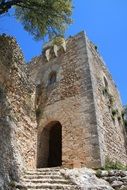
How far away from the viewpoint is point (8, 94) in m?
10.6

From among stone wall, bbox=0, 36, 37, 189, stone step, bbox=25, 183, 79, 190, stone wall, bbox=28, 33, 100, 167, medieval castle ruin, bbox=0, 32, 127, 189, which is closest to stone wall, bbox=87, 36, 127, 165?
medieval castle ruin, bbox=0, 32, 127, 189

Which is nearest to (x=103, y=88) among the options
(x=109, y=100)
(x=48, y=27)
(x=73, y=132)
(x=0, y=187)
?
(x=109, y=100)

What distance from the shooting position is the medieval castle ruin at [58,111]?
10.3 m

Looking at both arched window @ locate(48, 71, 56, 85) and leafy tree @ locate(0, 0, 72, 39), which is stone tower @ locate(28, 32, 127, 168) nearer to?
arched window @ locate(48, 71, 56, 85)

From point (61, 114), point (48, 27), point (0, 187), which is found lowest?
point (0, 187)

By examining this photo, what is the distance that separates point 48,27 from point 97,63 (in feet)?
14.8

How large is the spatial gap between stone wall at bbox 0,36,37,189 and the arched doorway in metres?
1.75

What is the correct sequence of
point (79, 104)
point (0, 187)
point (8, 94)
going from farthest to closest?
point (79, 104), point (8, 94), point (0, 187)

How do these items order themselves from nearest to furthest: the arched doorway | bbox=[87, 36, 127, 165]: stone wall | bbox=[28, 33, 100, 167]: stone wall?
bbox=[28, 33, 100, 167]: stone wall
bbox=[87, 36, 127, 165]: stone wall
the arched doorway

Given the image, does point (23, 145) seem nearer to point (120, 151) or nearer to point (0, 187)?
point (0, 187)

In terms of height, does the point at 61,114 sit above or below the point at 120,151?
above

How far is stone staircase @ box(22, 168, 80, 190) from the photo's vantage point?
8164 mm

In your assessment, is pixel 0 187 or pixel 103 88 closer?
pixel 0 187

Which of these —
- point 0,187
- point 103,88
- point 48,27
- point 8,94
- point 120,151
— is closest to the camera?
point 0,187
